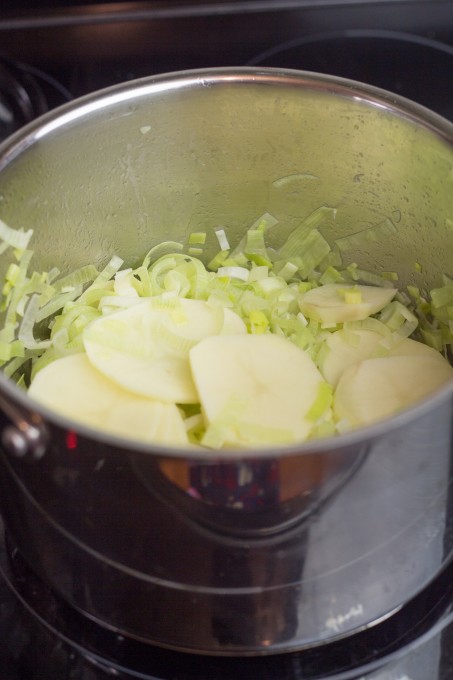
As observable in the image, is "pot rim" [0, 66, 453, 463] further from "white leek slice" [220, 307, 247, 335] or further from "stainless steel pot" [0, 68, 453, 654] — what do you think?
"white leek slice" [220, 307, 247, 335]

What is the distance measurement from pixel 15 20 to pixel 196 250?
0.48 meters

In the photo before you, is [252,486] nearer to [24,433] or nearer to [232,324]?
[24,433]

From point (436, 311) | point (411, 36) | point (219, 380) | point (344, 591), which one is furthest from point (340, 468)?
point (411, 36)

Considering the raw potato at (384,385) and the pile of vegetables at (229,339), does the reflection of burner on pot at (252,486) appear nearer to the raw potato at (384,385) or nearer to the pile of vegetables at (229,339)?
the pile of vegetables at (229,339)

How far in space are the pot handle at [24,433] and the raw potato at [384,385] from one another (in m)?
0.37

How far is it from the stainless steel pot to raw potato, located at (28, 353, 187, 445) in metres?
0.11

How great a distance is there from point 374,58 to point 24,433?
0.91 meters

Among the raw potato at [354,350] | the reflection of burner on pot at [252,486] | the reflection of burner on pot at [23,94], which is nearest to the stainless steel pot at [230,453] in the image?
the reflection of burner on pot at [252,486]

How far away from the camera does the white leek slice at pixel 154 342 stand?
0.84 metres

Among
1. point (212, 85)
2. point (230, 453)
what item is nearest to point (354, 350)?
point (212, 85)

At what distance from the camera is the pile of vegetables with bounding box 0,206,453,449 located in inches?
31.6

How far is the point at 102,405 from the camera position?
0.82 m

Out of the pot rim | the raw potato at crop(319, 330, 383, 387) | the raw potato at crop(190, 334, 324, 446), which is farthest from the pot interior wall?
the raw potato at crop(190, 334, 324, 446)

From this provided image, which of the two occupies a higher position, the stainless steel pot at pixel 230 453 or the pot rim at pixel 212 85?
the pot rim at pixel 212 85
